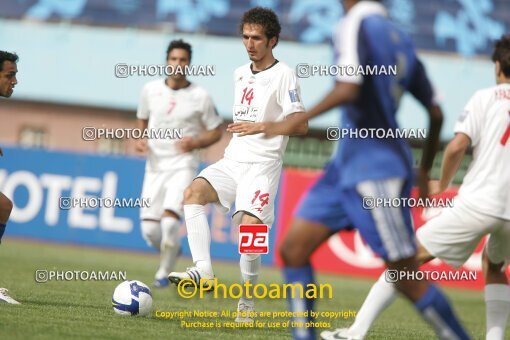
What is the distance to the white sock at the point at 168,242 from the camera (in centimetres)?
1079

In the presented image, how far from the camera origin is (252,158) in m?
7.79

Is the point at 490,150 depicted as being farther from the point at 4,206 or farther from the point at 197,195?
the point at 4,206

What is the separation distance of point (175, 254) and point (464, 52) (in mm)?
14799

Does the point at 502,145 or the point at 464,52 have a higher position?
the point at 464,52

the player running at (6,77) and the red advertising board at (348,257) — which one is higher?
the player running at (6,77)

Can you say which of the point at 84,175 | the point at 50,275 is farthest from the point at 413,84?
the point at 84,175

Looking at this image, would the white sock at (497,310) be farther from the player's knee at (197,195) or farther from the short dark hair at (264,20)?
the short dark hair at (264,20)

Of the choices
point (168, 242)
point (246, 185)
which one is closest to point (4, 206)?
point (246, 185)

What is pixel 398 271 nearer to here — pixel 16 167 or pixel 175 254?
pixel 175 254

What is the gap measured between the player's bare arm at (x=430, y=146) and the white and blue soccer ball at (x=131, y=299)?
9.70ft

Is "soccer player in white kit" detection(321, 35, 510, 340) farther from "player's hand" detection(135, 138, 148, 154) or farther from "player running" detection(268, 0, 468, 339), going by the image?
"player's hand" detection(135, 138, 148, 154)

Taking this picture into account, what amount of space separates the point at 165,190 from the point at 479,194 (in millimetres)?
5587

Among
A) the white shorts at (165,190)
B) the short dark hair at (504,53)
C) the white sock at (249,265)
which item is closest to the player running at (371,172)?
the short dark hair at (504,53)

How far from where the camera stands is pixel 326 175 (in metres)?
5.19
